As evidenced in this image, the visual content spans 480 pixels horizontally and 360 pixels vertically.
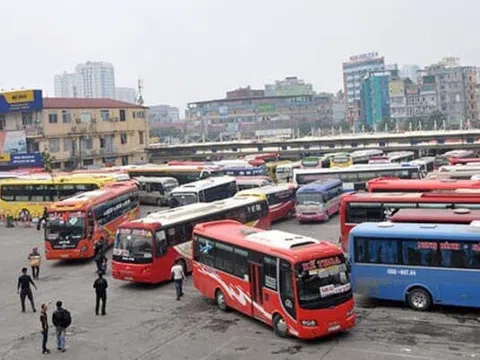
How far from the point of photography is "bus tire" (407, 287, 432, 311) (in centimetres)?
1511

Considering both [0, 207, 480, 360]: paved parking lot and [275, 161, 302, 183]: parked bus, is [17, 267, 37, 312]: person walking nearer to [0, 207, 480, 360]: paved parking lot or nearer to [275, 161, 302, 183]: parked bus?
[0, 207, 480, 360]: paved parking lot

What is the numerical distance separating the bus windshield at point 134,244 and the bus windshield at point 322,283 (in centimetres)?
708

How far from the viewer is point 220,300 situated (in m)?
16.4

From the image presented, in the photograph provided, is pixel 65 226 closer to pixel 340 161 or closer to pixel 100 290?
pixel 100 290

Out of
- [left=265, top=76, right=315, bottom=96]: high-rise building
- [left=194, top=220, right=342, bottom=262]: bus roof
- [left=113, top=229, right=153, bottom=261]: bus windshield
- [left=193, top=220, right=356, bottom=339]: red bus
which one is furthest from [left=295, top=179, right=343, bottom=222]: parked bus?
[left=265, top=76, right=315, bottom=96]: high-rise building

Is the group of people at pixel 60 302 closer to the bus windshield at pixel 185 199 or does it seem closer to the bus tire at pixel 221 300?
the bus tire at pixel 221 300

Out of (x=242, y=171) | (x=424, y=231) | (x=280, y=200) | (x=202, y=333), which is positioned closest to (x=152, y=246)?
(x=202, y=333)

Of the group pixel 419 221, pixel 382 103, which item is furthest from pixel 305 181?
pixel 382 103

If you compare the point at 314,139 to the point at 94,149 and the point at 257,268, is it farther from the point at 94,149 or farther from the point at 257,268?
the point at 257,268

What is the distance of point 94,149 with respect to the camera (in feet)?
202

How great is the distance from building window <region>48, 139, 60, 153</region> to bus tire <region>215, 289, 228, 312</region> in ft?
146

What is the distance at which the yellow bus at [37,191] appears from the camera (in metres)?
35.0

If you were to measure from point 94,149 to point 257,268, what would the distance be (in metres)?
49.1

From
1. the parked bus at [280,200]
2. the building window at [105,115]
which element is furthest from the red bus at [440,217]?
the building window at [105,115]
